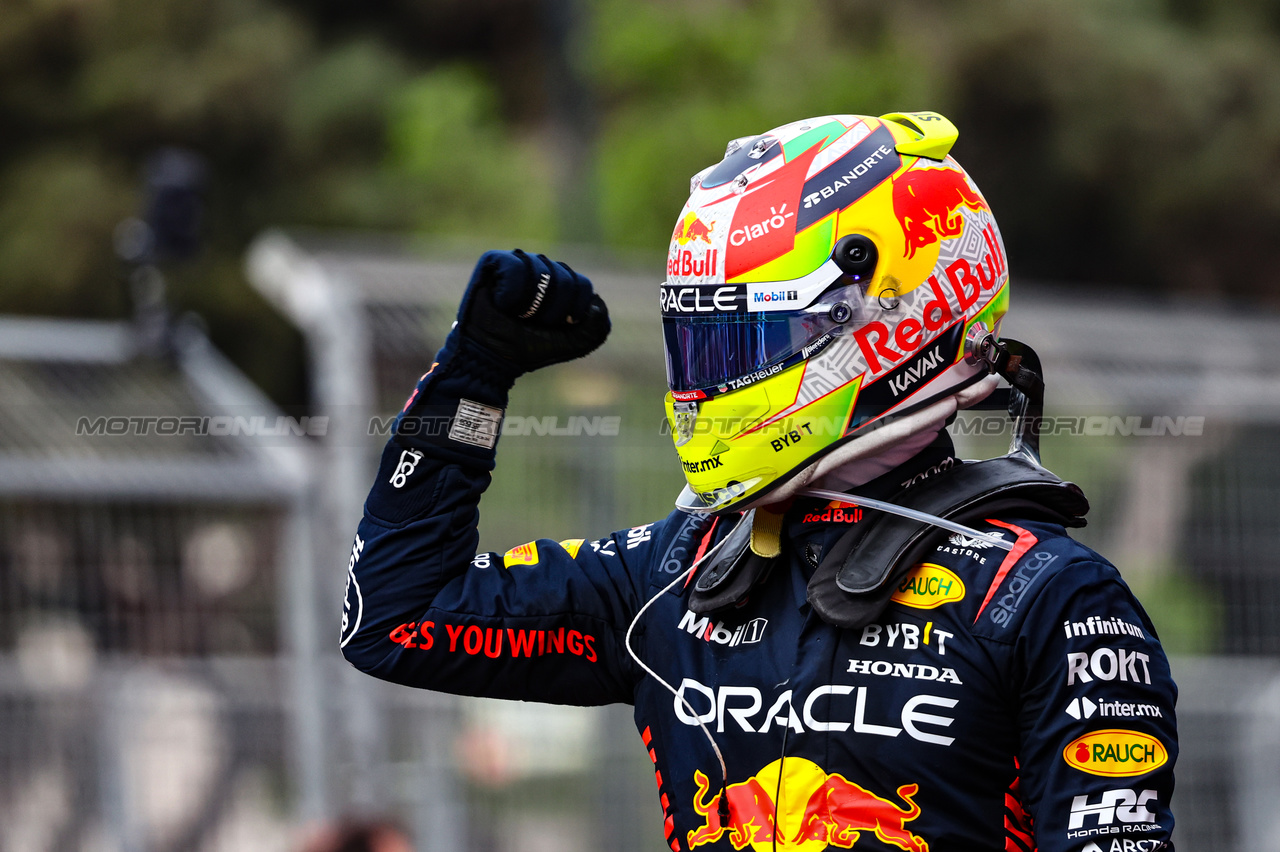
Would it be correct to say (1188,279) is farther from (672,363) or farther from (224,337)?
(672,363)

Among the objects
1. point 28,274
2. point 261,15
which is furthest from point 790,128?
point 261,15

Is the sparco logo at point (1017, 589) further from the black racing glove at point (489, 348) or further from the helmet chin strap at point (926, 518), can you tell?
the black racing glove at point (489, 348)

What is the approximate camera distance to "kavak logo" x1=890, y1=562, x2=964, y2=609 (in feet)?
6.34

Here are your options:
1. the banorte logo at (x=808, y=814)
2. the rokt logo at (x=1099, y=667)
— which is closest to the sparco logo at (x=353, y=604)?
the banorte logo at (x=808, y=814)

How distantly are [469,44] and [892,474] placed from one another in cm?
1744

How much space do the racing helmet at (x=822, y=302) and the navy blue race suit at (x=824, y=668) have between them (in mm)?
121

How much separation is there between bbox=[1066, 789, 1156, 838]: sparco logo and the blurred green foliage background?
359 inches

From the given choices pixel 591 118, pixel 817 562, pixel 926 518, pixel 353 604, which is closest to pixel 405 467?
pixel 353 604

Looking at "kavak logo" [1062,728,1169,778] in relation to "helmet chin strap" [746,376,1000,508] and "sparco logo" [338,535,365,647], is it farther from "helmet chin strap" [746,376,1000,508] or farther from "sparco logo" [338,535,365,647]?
"sparco logo" [338,535,365,647]

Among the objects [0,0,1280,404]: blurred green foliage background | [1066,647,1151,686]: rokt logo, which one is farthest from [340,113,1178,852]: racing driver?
[0,0,1280,404]: blurred green foliage background

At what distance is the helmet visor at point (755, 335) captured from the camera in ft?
6.81

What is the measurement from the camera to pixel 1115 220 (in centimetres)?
1738

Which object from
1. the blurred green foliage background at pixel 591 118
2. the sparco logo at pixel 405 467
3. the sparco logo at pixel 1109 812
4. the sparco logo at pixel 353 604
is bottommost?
the sparco logo at pixel 1109 812

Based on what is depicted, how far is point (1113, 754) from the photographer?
1785mm
